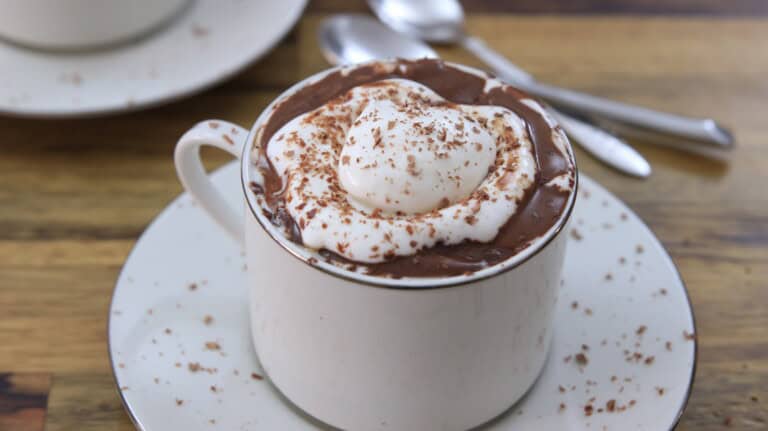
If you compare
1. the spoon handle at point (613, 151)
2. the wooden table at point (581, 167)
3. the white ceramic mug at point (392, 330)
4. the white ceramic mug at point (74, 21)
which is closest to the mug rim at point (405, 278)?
the white ceramic mug at point (392, 330)

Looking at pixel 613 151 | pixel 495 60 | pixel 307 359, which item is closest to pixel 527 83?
pixel 495 60

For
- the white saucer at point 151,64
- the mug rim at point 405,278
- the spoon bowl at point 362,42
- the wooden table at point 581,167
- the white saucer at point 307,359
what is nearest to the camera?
the mug rim at point 405,278

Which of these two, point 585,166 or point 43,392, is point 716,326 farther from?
point 43,392

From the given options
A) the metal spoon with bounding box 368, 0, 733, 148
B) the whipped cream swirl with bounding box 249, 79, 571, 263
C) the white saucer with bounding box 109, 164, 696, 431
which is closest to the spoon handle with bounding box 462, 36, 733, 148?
the metal spoon with bounding box 368, 0, 733, 148

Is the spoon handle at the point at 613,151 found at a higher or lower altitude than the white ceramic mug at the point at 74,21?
lower

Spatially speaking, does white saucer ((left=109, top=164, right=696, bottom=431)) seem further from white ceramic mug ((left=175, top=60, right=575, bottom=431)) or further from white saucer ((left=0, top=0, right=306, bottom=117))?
white saucer ((left=0, top=0, right=306, bottom=117))

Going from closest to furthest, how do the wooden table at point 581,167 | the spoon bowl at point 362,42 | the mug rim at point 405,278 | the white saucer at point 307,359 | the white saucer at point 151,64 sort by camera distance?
the mug rim at point 405,278 → the white saucer at point 307,359 → the wooden table at point 581,167 → the white saucer at point 151,64 → the spoon bowl at point 362,42

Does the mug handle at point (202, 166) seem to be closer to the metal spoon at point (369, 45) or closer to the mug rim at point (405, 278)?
the mug rim at point (405, 278)

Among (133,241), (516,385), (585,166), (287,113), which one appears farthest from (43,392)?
(585,166)
